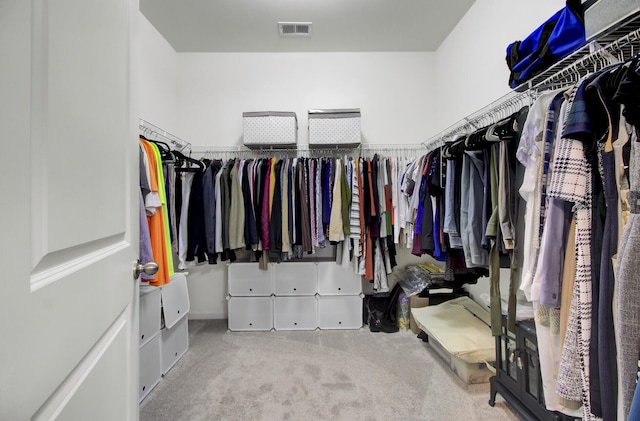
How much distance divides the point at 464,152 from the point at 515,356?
1.13 metres

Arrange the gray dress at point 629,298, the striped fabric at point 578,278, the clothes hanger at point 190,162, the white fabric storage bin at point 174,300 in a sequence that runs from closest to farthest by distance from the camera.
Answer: the gray dress at point 629,298, the striped fabric at point 578,278, the white fabric storage bin at point 174,300, the clothes hanger at point 190,162

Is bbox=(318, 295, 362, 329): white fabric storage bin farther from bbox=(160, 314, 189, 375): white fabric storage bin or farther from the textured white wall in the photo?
bbox=(160, 314, 189, 375): white fabric storage bin

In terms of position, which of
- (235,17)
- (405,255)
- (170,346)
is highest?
(235,17)

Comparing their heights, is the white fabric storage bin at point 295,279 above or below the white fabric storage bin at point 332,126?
below

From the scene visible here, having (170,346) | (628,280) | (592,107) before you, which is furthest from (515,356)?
(170,346)

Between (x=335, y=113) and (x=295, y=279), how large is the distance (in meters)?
1.68

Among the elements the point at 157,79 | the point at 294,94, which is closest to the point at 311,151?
the point at 294,94

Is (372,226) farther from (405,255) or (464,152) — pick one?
(464,152)

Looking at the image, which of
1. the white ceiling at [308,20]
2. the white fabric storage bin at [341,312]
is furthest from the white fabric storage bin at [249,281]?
the white ceiling at [308,20]

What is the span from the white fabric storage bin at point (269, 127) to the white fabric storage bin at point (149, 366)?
1800 mm

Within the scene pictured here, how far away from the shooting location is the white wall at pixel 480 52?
162 centimetres

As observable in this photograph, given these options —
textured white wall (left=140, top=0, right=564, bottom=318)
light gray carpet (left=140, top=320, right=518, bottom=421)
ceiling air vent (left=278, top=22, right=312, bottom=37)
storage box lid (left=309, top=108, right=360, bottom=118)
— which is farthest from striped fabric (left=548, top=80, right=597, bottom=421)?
ceiling air vent (left=278, top=22, right=312, bottom=37)

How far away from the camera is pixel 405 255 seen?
2805 mm

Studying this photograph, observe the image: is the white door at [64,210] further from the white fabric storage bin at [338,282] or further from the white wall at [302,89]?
the white wall at [302,89]
